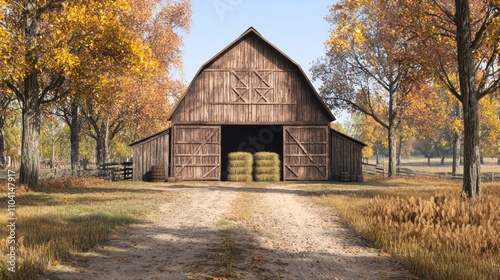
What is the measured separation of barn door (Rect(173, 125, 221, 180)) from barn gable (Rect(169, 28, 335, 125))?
2.32ft

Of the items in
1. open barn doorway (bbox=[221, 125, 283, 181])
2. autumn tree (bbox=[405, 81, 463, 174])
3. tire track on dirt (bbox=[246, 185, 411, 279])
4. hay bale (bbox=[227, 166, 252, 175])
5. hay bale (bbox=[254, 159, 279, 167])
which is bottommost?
tire track on dirt (bbox=[246, 185, 411, 279])

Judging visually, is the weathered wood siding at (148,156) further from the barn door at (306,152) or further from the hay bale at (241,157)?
the barn door at (306,152)

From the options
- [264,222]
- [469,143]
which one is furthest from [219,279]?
[469,143]

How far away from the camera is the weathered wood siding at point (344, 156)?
30297 millimetres

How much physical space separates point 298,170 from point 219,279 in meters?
24.2

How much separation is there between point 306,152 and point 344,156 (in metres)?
2.75

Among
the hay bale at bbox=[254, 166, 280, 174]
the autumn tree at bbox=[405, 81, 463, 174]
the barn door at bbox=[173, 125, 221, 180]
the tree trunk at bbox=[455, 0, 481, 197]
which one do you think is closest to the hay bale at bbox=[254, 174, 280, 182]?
the hay bale at bbox=[254, 166, 280, 174]

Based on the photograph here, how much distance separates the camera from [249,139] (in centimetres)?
3631

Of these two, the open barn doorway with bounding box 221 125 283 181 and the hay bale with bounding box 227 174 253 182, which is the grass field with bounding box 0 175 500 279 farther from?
the open barn doorway with bounding box 221 125 283 181

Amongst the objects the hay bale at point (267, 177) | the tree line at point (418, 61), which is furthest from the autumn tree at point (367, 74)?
the hay bale at point (267, 177)

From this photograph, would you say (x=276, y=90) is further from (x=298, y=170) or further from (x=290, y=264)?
(x=290, y=264)

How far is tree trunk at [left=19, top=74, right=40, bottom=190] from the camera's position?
19.3 meters

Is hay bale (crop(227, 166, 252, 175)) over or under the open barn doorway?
under

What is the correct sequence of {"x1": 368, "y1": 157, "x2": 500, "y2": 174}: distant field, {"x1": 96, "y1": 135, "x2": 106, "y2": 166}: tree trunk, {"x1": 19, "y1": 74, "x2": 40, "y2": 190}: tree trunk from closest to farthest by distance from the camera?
{"x1": 19, "y1": 74, "x2": 40, "y2": 190}: tree trunk
{"x1": 96, "y1": 135, "x2": 106, "y2": 166}: tree trunk
{"x1": 368, "y1": 157, "x2": 500, "y2": 174}: distant field
